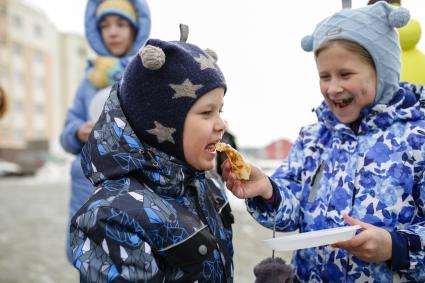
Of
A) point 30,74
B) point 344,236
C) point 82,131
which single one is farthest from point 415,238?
point 30,74

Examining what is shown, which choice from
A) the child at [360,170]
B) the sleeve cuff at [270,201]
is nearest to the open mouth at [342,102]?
the child at [360,170]

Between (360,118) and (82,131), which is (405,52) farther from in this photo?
(82,131)

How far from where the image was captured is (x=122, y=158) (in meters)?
1.35

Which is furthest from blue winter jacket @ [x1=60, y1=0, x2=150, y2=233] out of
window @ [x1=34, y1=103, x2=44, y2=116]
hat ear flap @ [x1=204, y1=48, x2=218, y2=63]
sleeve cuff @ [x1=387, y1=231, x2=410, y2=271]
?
window @ [x1=34, y1=103, x2=44, y2=116]

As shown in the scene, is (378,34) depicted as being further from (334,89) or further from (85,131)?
(85,131)

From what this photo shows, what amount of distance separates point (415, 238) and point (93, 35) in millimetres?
2274

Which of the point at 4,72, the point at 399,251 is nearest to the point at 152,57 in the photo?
the point at 399,251

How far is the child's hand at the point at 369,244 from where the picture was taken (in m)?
1.39

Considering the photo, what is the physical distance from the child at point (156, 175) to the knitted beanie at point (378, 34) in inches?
19.6

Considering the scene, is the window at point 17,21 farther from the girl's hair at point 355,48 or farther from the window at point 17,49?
→ the girl's hair at point 355,48

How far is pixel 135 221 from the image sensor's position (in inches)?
49.6

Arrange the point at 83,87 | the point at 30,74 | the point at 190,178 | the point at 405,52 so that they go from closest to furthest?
the point at 190,178 < the point at 405,52 < the point at 83,87 < the point at 30,74

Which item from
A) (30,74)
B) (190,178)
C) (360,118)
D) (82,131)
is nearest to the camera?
(190,178)

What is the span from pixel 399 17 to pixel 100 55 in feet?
6.32
